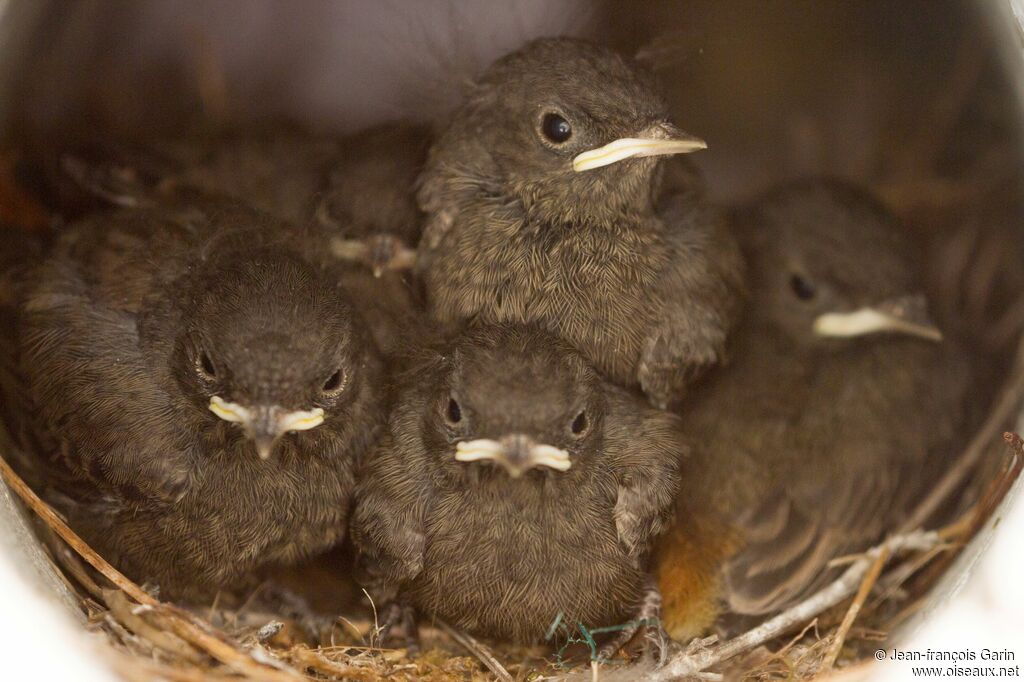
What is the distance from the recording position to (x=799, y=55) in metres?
4.80

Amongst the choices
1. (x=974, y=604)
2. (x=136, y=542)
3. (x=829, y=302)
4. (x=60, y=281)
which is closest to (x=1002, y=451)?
(x=829, y=302)

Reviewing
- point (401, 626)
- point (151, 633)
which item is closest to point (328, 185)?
point (401, 626)

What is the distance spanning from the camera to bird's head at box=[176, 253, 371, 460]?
306cm

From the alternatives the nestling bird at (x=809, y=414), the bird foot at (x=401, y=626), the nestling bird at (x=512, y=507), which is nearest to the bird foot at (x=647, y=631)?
the nestling bird at (x=512, y=507)

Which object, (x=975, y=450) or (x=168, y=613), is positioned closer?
(x=168, y=613)

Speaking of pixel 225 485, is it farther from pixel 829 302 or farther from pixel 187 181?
pixel 829 302

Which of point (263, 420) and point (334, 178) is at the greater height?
point (334, 178)

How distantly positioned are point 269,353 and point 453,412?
58cm

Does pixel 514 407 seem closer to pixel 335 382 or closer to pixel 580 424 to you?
pixel 580 424

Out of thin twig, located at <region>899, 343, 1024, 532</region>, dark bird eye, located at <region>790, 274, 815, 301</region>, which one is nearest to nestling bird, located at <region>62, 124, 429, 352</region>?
dark bird eye, located at <region>790, 274, 815, 301</region>

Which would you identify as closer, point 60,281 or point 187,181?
point 60,281

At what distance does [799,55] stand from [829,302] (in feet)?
4.06

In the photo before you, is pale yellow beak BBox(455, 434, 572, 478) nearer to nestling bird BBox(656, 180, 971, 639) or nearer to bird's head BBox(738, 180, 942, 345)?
nestling bird BBox(656, 180, 971, 639)

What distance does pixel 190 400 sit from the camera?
3.31m
